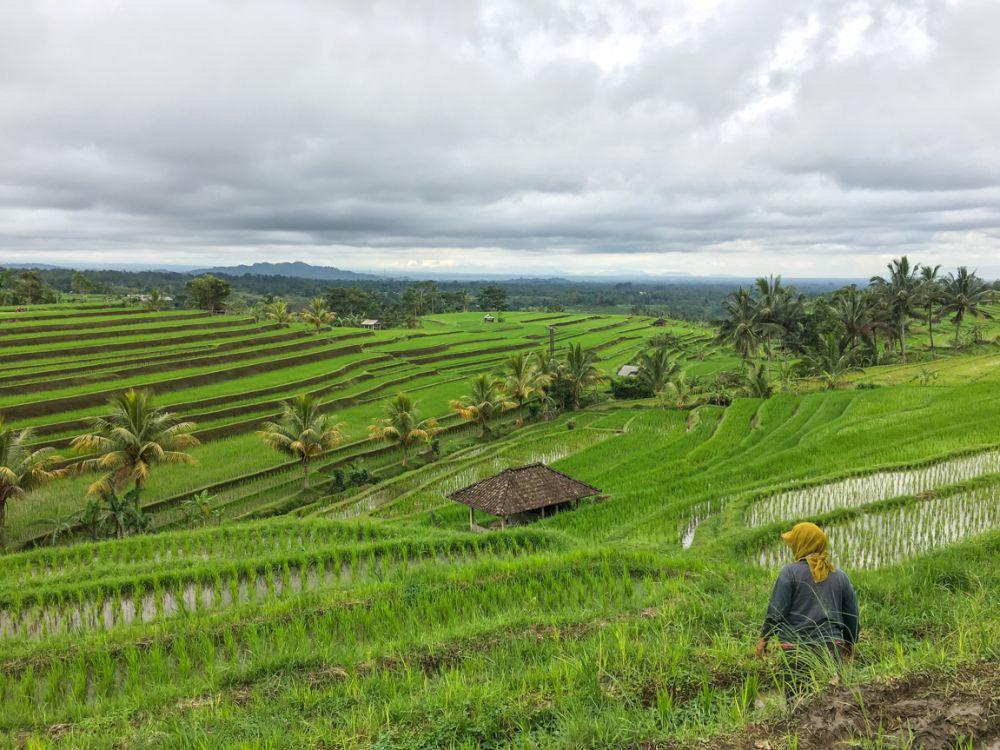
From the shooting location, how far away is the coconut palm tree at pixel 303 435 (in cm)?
1767

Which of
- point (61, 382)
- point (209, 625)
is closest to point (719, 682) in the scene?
point (209, 625)

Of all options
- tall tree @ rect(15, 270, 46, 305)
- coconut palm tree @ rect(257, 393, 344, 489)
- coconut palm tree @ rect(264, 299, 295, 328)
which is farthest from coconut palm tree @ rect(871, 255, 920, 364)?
tall tree @ rect(15, 270, 46, 305)

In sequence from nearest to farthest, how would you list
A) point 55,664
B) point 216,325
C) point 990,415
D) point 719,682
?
point 719,682
point 55,664
point 990,415
point 216,325

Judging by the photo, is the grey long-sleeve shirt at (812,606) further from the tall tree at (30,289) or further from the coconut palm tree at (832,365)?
the tall tree at (30,289)

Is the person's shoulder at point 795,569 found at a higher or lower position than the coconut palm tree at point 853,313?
lower

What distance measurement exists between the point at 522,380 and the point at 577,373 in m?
3.63

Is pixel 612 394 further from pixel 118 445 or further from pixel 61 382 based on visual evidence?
pixel 61 382

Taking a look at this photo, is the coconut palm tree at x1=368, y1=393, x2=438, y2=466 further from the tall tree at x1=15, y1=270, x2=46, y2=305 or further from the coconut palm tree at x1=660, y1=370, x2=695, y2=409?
the tall tree at x1=15, y1=270, x2=46, y2=305

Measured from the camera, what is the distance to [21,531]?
1358 centimetres

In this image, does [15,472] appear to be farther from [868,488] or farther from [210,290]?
[210,290]

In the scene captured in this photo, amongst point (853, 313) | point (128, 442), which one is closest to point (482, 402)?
point (128, 442)

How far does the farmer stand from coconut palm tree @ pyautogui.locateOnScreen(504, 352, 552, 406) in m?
22.1

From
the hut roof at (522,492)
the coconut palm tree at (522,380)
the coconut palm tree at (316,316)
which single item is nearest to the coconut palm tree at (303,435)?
the hut roof at (522,492)

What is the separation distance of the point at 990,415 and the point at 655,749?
18.3 meters
